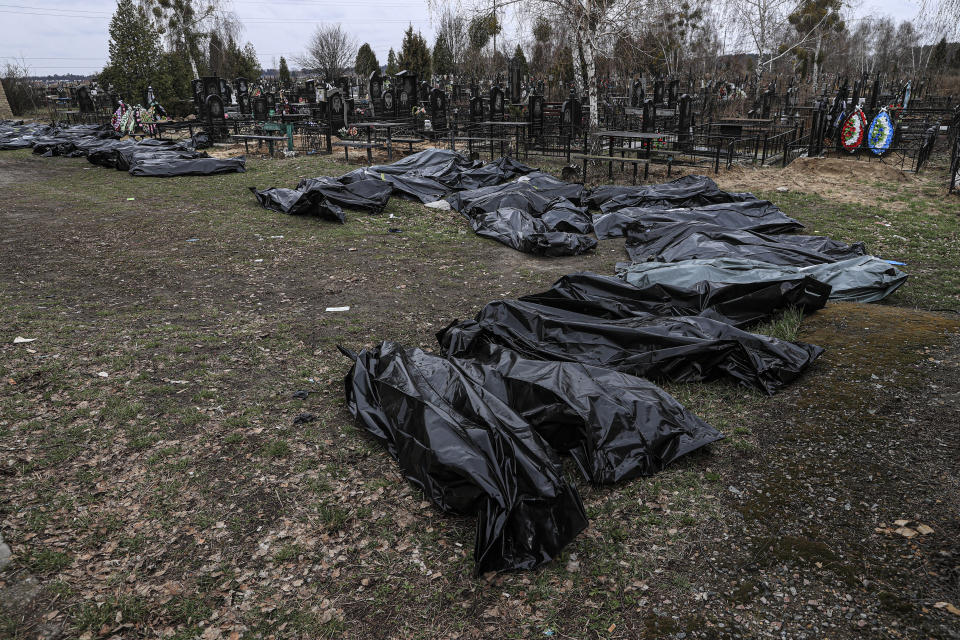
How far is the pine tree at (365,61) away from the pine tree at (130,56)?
80.2 ft

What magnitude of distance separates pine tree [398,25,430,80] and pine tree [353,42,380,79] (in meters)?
8.75

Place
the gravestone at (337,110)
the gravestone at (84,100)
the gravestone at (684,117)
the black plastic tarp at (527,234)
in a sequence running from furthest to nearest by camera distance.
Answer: the gravestone at (84,100) → the gravestone at (337,110) → the gravestone at (684,117) → the black plastic tarp at (527,234)

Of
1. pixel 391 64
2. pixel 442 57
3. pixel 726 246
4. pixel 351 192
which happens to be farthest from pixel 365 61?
pixel 726 246

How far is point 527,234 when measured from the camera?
340 inches

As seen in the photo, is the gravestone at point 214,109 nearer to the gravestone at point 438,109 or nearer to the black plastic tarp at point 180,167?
the black plastic tarp at point 180,167

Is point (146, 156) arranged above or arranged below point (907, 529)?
above

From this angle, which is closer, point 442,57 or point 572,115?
point 572,115

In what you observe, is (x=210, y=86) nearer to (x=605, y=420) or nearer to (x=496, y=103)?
(x=496, y=103)

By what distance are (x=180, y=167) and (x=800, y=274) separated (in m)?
14.3

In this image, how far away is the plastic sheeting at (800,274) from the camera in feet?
19.8

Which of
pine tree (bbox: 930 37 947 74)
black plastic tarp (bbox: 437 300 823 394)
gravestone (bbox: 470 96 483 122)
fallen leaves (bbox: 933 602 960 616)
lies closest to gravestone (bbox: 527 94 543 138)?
gravestone (bbox: 470 96 483 122)

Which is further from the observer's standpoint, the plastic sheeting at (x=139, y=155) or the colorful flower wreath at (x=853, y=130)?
the colorful flower wreath at (x=853, y=130)

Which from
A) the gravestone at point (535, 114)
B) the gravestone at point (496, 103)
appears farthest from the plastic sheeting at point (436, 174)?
the gravestone at point (496, 103)

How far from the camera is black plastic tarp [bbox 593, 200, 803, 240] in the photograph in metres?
8.85
